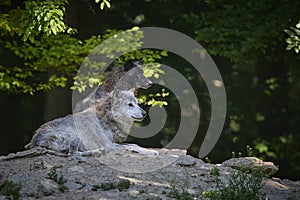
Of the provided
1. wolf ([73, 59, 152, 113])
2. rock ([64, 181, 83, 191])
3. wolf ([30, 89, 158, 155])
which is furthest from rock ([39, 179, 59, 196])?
wolf ([73, 59, 152, 113])

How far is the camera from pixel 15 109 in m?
13.5

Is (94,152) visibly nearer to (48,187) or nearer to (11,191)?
(48,187)

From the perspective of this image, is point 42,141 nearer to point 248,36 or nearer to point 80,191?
point 80,191

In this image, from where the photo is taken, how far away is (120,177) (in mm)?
6195

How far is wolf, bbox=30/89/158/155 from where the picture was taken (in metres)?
7.22

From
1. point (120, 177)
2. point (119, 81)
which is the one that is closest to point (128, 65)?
point (119, 81)

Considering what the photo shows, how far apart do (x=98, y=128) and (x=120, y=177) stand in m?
1.49

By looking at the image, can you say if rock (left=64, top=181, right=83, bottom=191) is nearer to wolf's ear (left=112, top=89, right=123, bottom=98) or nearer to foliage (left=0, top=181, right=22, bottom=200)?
foliage (left=0, top=181, right=22, bottom=200)

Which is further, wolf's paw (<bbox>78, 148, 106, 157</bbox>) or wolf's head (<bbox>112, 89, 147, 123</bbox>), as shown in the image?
wolf's head (<bbox>112, 89, 147, 123</bbox>)

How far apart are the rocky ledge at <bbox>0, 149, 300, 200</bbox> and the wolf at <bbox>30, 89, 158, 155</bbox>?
0.30 m

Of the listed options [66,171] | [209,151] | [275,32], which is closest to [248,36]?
[275,32]

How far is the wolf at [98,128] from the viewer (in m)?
7.22

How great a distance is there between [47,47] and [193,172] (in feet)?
15.1

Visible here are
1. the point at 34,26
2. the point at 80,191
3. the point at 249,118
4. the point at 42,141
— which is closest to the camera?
the point at 80,191
